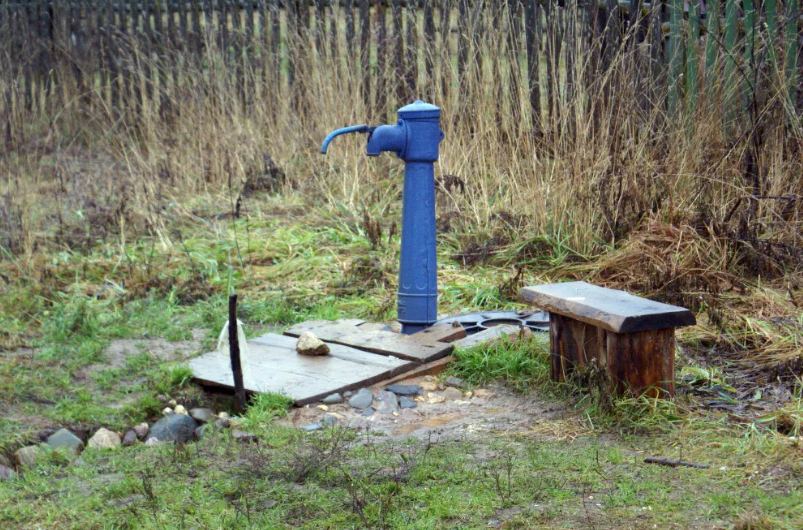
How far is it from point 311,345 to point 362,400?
571 millimetres

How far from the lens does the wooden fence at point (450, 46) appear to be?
5617 millimetres

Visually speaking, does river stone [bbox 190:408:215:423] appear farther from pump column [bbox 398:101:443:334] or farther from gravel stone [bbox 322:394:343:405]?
pump column [bbox 398:101:443:334]

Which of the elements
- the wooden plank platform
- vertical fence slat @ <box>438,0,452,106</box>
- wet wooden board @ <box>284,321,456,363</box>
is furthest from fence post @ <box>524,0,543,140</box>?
the wooden plank platform

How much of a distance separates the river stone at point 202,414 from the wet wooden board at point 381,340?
2.60ft

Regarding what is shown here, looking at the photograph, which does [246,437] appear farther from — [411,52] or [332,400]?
[411,52]

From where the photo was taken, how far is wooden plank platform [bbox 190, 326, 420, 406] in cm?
376

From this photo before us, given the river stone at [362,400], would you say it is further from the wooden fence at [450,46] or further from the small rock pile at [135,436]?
the wooden fence at [450,46]

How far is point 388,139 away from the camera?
4203 millimetres

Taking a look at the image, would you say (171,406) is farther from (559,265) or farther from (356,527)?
(559,265)

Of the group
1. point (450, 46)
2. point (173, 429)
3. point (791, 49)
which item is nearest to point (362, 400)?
point (173, 429)

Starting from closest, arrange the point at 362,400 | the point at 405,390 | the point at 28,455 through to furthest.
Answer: the point at 28,455 → the point at 362,400 → the point at 405,390

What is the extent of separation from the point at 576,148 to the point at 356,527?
351 cm

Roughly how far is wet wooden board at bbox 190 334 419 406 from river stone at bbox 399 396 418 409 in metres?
0.20

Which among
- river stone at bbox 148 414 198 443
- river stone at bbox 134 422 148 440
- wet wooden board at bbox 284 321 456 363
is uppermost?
wet wooden board at bbox 284 321 456 363
